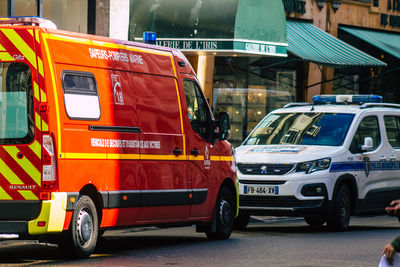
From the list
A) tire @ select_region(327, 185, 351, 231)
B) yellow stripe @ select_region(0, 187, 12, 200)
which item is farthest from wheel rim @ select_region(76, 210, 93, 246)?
tire @ select_region(327, 185, 351, 231)

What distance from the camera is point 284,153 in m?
14.8

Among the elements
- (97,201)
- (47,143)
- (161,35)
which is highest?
(161,35)

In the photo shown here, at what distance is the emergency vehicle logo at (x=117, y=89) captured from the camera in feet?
36.7

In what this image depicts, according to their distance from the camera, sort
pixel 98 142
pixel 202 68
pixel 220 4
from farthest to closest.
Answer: pixel 202 68
pixel 220 4
pixel 98 142

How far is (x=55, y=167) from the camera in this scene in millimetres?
10055

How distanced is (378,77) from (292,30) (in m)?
4.61

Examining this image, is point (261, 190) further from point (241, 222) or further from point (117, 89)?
point (117, 89)

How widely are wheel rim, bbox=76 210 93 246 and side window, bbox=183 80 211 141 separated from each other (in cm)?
265

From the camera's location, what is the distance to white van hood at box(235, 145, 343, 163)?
14586mm

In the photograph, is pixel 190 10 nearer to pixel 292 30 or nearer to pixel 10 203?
pixel 292 30

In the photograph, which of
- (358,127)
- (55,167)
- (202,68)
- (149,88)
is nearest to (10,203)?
(55,167)

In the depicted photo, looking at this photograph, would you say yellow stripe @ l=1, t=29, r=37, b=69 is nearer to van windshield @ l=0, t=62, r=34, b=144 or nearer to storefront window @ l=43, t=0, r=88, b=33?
van windshield @ l=0, t=62, r=34, b=144

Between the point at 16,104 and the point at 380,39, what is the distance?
21.0m

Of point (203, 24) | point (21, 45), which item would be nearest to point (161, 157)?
point (21, 45)
